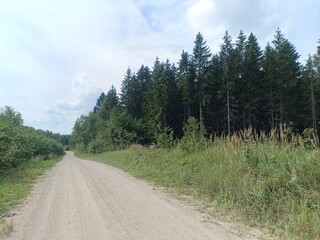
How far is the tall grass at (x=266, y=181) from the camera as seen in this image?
279 inches

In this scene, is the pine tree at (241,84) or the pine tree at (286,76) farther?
the pine tree at (241,84)

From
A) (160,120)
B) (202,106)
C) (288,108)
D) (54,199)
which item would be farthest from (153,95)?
(54,199)

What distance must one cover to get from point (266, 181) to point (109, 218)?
13.2 feet

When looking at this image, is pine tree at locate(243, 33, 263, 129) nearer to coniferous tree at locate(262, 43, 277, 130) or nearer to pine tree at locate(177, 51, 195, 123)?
coniferous tree at locate(262, 43, 277, 130)

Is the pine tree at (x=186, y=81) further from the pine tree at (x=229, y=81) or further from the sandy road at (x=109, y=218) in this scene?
the sandy road at (x=109, y=218)

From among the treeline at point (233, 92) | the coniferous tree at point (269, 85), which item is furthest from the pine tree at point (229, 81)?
the coniferous tree at point (269, 85)

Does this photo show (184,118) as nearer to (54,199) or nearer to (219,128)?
(219,128)

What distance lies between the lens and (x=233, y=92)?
52438mm

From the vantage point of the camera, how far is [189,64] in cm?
5544

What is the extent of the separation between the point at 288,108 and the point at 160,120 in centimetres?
2059

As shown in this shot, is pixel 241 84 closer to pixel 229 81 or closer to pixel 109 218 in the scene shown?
pixel 229 81

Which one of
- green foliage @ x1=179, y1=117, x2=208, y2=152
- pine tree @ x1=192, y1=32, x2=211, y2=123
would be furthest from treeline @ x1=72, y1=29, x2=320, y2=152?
green foliage @ x1=179, y1=117, x2=208, y2=152

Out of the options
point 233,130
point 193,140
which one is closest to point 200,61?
point 233,130

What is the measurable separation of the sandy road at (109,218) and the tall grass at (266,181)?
1225 millimetres
